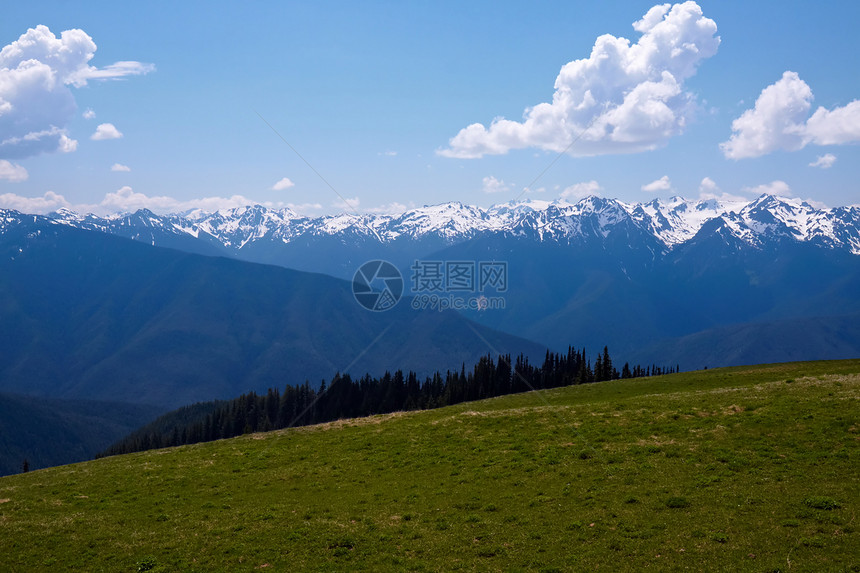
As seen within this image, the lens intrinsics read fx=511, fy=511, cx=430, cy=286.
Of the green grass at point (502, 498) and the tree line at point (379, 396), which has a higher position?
the green grass at point (502, 498)

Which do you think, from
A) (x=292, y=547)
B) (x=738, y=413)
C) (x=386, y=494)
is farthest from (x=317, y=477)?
(x=738, y=413)

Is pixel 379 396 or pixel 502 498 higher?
pixel 502 498

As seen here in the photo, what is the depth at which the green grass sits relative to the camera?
20625mm

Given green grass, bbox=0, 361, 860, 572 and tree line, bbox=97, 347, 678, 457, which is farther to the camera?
tree line, bbox=97, 347, 678, 457

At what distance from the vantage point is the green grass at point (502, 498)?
67.7 feet

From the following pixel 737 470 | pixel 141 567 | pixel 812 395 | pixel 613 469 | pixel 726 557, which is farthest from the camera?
pixel 812 395

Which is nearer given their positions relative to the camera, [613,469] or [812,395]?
[613,469]

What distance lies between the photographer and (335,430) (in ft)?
157

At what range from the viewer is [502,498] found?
26.9m

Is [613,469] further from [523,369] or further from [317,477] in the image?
[523,369]

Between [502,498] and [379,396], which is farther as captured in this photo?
[379,396]

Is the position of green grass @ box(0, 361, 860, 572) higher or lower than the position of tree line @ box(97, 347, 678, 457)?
higher

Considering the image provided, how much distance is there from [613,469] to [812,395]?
20.1 meters

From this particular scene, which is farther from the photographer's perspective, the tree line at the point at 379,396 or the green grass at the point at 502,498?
the tree line at the point at 379,396
